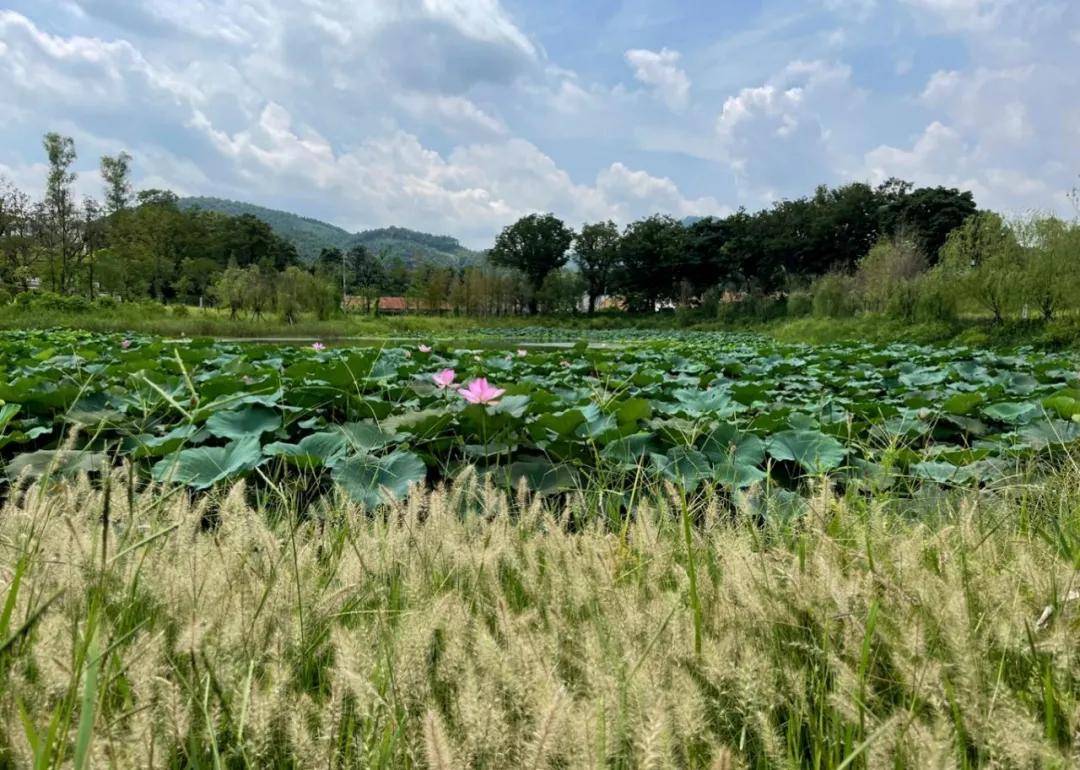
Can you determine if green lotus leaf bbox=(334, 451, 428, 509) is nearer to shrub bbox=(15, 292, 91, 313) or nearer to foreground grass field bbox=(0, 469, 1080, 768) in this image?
foreground grass field bbox=(0, 469, 1080, 768)

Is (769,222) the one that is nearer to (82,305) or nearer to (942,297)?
(942,297)

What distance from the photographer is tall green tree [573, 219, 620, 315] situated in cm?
5619

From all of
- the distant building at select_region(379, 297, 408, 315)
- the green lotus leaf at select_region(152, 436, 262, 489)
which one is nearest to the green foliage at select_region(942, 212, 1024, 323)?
the green lotus leaf at select_region(152, 436, 262, 489)

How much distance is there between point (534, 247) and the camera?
193ft

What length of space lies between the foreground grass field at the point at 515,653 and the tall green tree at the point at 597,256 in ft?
179

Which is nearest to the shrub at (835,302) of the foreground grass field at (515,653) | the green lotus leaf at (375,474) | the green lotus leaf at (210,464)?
the green lotus leaf at (375,474)

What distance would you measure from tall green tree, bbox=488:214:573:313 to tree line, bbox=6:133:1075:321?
128mm

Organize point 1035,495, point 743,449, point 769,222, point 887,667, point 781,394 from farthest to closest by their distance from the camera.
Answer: point 769,222 < point 781,394 < point 743,449 < point 1035,495 < point 887,667

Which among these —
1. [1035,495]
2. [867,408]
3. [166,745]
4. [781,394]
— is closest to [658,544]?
[166,745]

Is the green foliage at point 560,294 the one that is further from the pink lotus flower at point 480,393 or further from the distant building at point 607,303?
the pink lotus flower at point 480,393

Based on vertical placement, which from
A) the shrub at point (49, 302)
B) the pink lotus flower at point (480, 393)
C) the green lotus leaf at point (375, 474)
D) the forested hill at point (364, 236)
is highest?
the forested hill at point (364, 236)

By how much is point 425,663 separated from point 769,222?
171 ft

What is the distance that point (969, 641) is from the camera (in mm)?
870

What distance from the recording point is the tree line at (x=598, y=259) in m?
23.2
